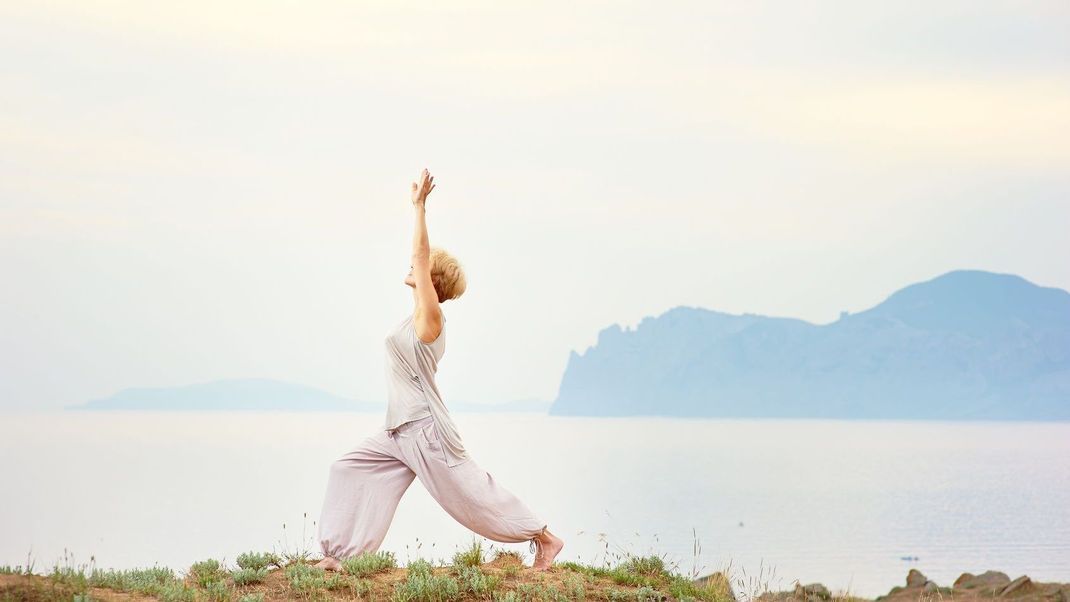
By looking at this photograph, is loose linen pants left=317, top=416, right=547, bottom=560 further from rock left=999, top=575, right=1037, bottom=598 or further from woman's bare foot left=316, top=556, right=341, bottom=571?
rock left=999, top=575, right=1037, bottom=598

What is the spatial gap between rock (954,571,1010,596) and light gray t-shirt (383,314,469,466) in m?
13.0

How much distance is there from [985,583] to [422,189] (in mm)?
15425

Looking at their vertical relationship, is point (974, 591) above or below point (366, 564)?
below

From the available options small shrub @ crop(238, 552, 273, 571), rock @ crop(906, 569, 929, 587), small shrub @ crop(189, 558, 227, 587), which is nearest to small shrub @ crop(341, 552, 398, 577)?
small shrub @ crop(238, 552, 273, 571)

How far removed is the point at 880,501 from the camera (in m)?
79.8

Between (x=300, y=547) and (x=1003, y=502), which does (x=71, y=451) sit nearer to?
(x=1003, y=502)

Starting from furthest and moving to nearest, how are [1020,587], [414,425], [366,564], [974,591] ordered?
[974,591], [1020,587], [414,425], [366,564]

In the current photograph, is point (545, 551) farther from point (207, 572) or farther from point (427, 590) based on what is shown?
point (207, 572)

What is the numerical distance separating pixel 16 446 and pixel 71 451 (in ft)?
89.2

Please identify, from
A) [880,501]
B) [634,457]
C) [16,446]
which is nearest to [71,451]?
[16,446]

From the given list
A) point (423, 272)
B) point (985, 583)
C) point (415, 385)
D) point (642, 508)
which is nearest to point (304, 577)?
point (415, 385)

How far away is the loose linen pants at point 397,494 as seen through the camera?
934cm

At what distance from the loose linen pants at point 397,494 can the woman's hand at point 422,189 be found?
5.59 ft

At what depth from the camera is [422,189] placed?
9188 mm
